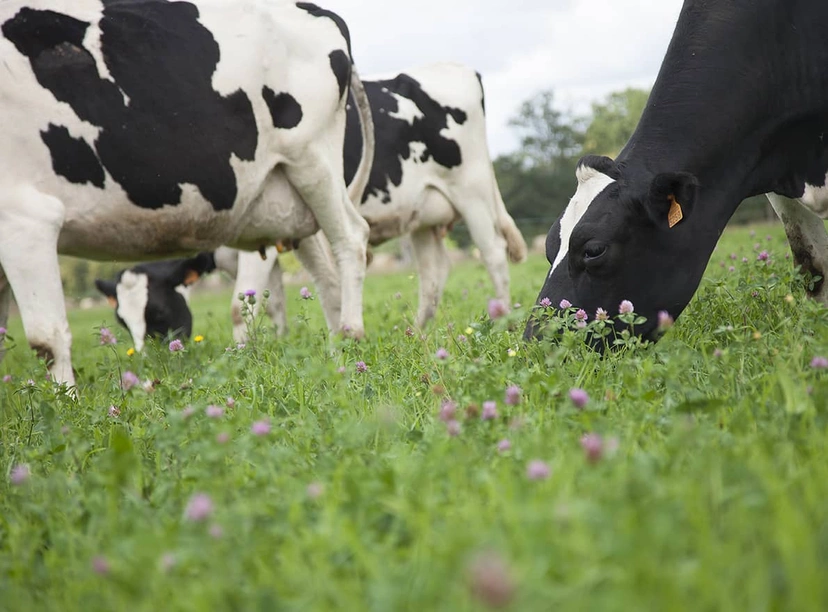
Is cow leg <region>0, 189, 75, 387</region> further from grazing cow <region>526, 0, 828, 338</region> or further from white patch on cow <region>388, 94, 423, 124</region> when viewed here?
white patch on cow <region>388, 94, 423, 124</region>

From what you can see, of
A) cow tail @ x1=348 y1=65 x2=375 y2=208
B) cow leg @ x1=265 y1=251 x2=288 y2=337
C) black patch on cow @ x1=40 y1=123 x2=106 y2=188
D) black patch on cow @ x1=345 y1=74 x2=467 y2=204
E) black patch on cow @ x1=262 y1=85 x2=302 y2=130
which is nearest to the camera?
black patch on cow @ x1=40 y1=123 x2=106 y2=188

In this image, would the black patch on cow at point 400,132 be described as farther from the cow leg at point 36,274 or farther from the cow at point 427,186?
the cow leg at point 36,274

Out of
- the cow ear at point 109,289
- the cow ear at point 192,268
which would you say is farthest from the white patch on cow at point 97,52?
the cow ear at point 109,289


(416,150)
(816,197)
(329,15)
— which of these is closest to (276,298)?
(416,150)

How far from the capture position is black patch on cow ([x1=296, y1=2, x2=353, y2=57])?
593 cm

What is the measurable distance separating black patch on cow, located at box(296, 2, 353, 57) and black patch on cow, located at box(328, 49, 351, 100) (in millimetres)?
240

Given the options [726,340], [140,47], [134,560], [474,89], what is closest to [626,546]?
[134,560]

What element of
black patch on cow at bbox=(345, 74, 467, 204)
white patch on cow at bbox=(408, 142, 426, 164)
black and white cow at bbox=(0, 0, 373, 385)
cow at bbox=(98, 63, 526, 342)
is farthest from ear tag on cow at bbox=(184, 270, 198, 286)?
black and white cow at bbox=(0, 0, 373, 385)

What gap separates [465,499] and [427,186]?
6935mm

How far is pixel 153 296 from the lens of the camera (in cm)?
838

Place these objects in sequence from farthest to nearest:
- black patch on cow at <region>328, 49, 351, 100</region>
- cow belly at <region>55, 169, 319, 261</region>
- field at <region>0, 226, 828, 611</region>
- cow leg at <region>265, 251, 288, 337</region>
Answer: cow leg at <region>265, 251, 288, 337</region>, black patch on cow at <region>328, 49, 351, 100</region>, cow belly at <region>55, 169, 319, 261</region>, field at <region>0, 226, 828, 611</region>

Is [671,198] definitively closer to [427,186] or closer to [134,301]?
[427,186]

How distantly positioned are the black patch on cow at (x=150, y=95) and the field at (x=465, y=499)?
195cm

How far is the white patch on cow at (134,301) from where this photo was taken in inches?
320
